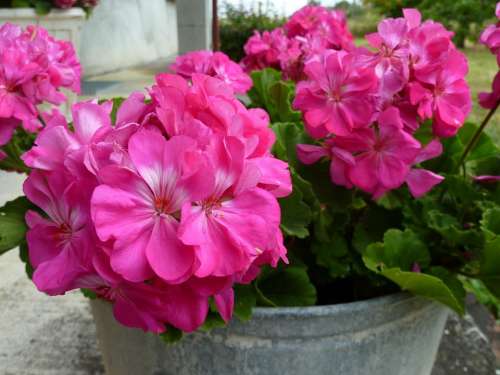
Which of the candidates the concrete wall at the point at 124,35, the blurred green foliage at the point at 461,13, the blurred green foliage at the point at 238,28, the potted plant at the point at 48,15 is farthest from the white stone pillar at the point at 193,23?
the blurred green foliage at the point at 461,13

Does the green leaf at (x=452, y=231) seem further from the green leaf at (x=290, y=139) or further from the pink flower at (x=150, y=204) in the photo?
the pink flower at (x=150, y=204)

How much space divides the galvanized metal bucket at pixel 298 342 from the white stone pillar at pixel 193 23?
3398 mm

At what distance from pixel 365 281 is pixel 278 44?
2.11ft

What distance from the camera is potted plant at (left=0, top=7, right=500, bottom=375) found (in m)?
0.41

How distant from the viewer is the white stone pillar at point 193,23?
3871 mm

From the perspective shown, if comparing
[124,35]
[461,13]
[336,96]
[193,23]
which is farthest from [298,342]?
[461,13]

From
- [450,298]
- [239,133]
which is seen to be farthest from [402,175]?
[239,133]

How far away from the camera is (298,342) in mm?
613

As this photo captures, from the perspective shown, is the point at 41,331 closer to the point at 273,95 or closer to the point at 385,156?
the point at 273,95

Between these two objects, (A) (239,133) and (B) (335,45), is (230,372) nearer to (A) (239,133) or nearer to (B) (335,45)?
(A) (239,133)

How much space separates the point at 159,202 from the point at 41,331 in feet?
3.11

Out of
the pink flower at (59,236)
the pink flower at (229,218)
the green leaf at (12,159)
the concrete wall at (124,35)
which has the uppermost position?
the pink flower at (229,218)

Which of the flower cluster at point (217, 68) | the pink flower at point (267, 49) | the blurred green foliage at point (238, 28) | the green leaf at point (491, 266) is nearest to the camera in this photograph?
the green leaf at point (491, 266)

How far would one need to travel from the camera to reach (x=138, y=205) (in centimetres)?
41
